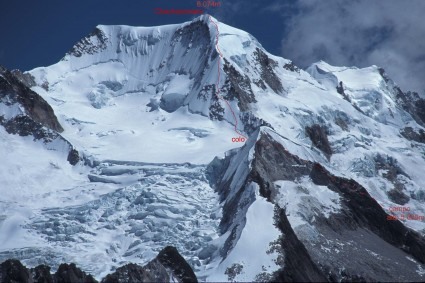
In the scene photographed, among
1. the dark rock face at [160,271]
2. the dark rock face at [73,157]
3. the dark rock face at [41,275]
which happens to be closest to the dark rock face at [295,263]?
the dark rock face at [160,271]

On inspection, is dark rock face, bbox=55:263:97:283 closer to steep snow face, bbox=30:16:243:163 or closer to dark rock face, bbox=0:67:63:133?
steep snow face, bbox=30:16:243:163

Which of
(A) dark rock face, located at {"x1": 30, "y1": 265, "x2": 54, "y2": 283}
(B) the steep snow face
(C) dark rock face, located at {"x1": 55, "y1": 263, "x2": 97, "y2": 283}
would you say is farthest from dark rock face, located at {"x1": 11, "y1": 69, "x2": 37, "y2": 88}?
(C) dark rock face, located at {"x1": 55, "y1": 263, "x2": 97, "y2": 283}

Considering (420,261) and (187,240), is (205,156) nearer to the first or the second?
(187,240)

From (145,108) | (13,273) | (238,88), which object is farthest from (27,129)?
(13,273)

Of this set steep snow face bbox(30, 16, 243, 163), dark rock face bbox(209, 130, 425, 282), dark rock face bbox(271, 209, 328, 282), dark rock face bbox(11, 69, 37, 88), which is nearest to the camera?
dark rock face bbox(271, 209, 328, 282)

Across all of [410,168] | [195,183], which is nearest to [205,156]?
[195,183]

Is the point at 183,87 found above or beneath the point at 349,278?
above

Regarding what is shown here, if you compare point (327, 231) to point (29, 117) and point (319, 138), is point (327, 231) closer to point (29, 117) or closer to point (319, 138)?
point (319, 138)
